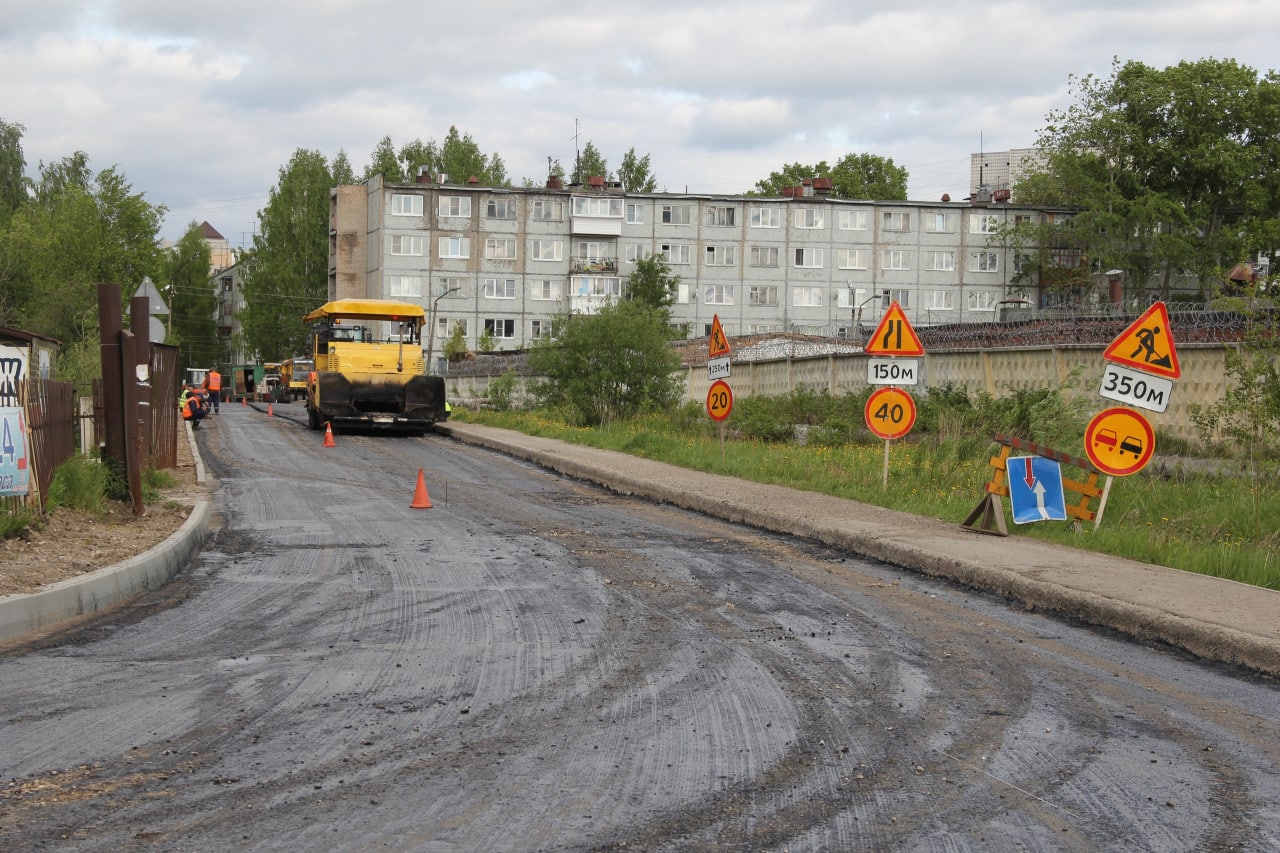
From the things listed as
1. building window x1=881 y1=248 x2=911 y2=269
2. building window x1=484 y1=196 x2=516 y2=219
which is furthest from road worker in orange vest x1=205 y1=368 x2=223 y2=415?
building window x1=881 y1=248 x2=911 y2=269

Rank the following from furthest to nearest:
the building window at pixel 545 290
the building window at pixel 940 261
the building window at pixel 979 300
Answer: the building window at pixel 979 300, the building window at pixel 940 261, the building window at pixel 545 290

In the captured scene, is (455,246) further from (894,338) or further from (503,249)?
(894,338)

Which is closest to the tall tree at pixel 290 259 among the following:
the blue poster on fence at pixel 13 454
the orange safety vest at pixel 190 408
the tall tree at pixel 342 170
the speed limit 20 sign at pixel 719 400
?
the tall tree at pixel 342 170

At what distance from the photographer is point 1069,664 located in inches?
281

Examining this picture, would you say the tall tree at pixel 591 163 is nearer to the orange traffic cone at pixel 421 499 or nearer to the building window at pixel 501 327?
the building window at pixel 501 327

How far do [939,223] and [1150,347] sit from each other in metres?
77.2

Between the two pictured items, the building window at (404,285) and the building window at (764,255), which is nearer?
the building window at (404,285)

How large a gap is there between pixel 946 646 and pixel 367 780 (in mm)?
4008

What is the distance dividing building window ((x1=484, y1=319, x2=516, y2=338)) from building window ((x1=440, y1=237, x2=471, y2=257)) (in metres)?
4.67

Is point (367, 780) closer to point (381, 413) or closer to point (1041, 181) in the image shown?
point (381, 413)

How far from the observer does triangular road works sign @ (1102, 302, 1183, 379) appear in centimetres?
1134

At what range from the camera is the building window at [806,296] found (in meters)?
84.8

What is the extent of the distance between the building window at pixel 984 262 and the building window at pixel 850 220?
8196 mm

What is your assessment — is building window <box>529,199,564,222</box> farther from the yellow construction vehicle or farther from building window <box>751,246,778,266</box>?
the yellow construction vehicle
